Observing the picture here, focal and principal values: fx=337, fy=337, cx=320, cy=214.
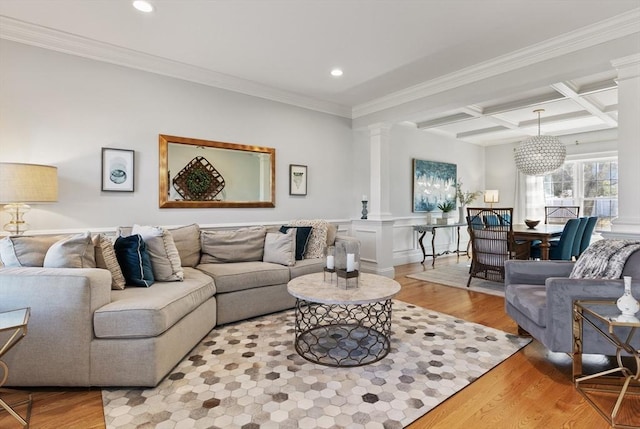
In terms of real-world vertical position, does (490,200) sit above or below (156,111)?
below

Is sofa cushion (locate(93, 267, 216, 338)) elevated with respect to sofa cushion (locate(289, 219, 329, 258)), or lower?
lower

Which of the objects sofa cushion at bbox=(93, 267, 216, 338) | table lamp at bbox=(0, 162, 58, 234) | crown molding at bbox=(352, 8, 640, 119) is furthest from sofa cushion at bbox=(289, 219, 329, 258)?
table lamp at bbox=(0, 162, 58, 234)

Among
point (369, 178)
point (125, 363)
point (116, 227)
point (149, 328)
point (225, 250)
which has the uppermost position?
point (369, 178)

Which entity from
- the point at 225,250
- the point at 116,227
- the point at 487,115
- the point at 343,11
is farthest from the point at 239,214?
the point at 487,115

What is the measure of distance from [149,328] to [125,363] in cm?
23

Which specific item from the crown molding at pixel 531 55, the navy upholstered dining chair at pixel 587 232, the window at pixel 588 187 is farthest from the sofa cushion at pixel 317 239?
the window at pixel 588 187

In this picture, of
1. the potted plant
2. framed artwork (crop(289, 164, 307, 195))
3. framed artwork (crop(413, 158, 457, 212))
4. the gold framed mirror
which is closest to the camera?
the gold framed mirror

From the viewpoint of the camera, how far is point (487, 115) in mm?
5328

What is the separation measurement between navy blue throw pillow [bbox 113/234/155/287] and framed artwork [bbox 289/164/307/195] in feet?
7.63

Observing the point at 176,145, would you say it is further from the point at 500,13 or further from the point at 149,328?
the point at 500,13

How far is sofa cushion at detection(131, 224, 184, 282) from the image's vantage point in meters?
2.71

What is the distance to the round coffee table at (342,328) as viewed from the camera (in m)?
2.26

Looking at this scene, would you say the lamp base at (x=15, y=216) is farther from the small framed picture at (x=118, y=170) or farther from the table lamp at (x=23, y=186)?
the small framed picture at (x=118, y=170)

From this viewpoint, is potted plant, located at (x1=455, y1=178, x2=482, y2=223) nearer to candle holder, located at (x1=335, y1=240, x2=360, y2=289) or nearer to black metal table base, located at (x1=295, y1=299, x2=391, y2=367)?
black metal table base, located at (x1=295, y1=299, x2=391, y2=367)
